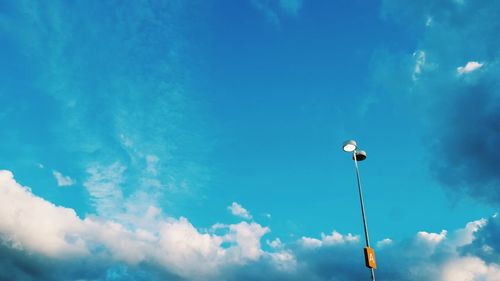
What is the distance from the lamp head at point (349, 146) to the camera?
16812mm

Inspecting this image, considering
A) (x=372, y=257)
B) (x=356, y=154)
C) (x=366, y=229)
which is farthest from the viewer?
(x=356, y=154)

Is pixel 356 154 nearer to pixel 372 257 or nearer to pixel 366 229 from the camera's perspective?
pixel 366 229

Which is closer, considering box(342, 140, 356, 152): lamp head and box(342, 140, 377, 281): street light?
box(342, 140, 377, 281): street light

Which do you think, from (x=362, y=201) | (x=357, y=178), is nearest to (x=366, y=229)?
(x=362, y=201)

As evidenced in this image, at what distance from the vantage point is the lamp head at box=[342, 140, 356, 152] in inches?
662

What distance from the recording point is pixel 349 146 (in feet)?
55.6

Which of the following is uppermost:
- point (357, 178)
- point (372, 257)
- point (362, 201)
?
point (357, 178)

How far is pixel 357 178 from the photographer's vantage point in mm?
17938

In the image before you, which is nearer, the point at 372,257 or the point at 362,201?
the point at 372,257

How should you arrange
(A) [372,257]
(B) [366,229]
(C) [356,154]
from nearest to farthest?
(A) [372,257]
(B) [366,229]
(C) [356,154]

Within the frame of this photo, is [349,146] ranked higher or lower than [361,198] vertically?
higher

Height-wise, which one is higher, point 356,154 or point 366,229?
point 356,154

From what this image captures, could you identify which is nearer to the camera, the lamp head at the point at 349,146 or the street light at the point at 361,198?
the street light at the point at 361,198

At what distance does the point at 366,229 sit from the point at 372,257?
4.95 feet
